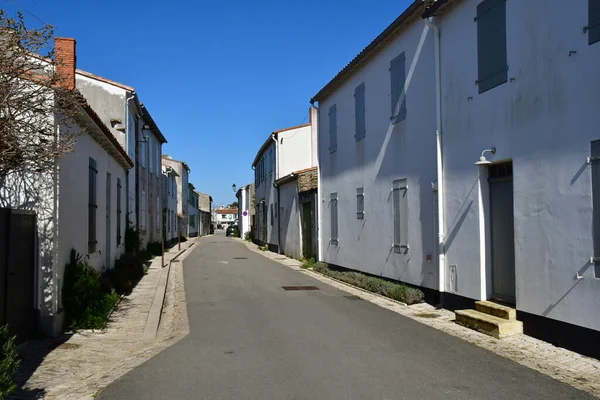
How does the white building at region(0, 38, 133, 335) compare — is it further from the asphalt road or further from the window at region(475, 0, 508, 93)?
the window at region(475, 0, 508, 93)

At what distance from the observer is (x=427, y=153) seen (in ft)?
35.2

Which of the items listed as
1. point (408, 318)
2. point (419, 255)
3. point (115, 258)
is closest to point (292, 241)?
point (115, 258)

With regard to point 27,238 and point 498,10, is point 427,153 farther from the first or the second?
point 27,238

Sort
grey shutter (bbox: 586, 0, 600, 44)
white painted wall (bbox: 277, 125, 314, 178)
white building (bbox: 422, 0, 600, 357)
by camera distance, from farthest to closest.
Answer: white painted wall (bbox: 277, 125, 314, 178) → white building (bbox: 422, 0, 600, 357) → grey shutter (bbox: 586, 0, 600, 44)

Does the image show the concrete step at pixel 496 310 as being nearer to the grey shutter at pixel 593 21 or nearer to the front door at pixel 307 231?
the grey shutter at pixel 593 21

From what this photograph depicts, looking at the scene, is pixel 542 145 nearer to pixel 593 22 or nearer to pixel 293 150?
pixel 593 22

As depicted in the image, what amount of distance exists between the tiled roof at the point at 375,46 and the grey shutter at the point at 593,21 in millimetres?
4311

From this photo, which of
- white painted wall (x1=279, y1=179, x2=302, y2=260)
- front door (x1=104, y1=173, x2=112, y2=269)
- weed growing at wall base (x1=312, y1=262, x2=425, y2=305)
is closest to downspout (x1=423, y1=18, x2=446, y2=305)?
weed growing at wall base (x1=312, y1=262, x2=425, y2=305)

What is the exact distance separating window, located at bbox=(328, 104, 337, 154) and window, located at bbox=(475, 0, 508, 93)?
816 cm

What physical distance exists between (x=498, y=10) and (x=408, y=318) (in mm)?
5312

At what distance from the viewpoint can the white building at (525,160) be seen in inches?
260

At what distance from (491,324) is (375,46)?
7.75 metres

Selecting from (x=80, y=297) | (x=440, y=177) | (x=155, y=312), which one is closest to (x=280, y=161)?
(x=155, y=312)

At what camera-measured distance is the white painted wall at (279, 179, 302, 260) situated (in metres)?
23.1
